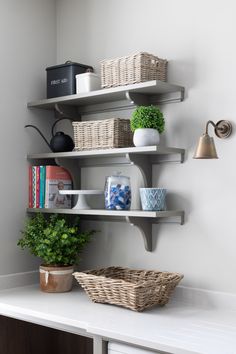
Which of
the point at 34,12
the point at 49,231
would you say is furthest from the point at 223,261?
the point at 34,12

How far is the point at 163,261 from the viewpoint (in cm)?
260

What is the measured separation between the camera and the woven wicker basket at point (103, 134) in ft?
8.39

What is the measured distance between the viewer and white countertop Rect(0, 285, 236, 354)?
71.7 inches

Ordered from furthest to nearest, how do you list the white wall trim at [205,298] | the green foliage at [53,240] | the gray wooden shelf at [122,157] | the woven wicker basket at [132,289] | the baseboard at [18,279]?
the baseboard at [18,279] → the green foliage at [53,240] → the gray wooden shelf at [122,157] → the white wall trim at [205,298] → the woven wicker basket at [132,289]

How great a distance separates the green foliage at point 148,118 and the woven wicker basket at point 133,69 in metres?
0.15

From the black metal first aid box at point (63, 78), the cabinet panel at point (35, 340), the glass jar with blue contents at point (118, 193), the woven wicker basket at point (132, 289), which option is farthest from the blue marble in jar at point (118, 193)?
the cabinet panel at point (35, 340)

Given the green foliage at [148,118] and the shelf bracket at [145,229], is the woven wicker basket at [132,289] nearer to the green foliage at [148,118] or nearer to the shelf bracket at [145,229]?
the shelf bracket at [145,229]

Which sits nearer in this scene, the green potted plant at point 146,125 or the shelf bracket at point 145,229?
the green potted plant at point 146,125

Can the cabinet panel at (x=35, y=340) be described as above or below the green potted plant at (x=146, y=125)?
below

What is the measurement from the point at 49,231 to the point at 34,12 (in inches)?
49.3

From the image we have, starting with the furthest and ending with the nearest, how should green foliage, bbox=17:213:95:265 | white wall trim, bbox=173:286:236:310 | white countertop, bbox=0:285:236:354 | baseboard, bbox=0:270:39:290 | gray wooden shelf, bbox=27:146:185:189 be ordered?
baseboard, bbox=0:270:39:290 < green foliage, bbox=17:213:95:265 < gray wooden shelf, bbox=27:146:185:189 < white wall trim, bbox=173:286:236:310 < white countertop, bbox=0:285:236:354

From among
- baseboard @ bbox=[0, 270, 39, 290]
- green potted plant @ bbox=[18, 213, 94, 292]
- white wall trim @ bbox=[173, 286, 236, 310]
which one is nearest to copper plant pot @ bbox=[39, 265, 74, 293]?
green potted plant @ bbox=[18, 213, 94, 292]

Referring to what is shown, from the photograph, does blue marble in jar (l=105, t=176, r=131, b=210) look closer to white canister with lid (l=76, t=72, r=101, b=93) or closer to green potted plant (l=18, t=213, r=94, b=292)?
green potted plant (l=18, t=213, r=94, b=292)

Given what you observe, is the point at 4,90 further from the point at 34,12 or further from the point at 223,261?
the point at 223,261
